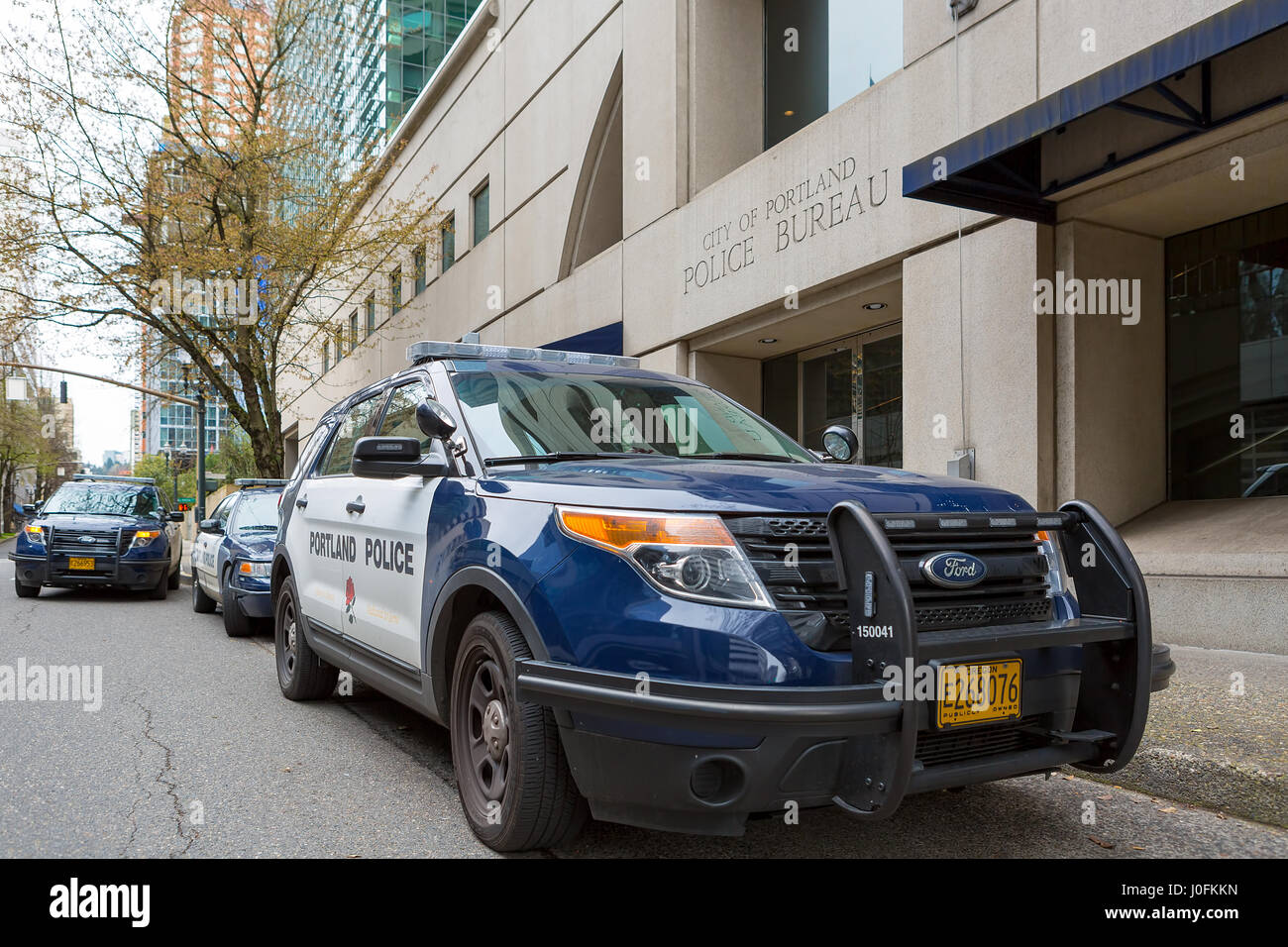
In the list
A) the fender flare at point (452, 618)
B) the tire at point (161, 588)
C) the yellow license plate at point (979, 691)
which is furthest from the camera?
the tire at point (161, 588)

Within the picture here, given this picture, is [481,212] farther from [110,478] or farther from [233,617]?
[233,617]

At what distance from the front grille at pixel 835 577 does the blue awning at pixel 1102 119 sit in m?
3.80

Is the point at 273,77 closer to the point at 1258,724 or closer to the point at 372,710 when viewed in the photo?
the point at 372,710

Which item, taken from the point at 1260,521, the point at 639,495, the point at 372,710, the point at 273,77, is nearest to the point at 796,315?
the point at 1260,521

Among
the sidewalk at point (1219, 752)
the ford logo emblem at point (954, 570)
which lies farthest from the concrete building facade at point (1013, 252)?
the ford logo emblem at point (954, 570)

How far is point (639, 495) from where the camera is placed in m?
3.09

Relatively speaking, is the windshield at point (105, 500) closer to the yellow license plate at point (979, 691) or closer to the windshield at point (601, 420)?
the windshield at point (601, 420)

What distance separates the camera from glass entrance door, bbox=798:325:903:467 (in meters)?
11.6

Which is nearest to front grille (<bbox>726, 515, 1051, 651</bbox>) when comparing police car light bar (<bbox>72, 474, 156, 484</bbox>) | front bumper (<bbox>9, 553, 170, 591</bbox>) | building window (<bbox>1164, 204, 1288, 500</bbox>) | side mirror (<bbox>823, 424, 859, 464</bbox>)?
side mirror (<bbox>823, 424, 859, 464</bbox>)

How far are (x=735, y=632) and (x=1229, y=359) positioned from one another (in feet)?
23.5

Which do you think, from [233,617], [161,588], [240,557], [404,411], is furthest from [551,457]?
[161,588]

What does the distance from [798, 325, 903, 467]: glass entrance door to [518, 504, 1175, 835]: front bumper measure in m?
7.61

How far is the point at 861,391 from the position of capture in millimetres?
12383

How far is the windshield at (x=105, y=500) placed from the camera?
1414 centimetres
